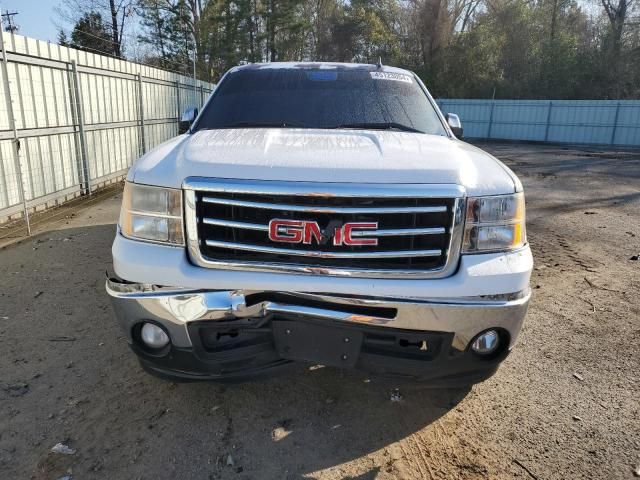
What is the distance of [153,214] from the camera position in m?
2.36

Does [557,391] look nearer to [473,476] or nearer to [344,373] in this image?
[473,476]

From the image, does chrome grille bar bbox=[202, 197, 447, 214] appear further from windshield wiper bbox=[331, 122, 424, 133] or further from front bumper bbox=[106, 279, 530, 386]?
windshield wiper bbox=[331, 122, 424, 133]

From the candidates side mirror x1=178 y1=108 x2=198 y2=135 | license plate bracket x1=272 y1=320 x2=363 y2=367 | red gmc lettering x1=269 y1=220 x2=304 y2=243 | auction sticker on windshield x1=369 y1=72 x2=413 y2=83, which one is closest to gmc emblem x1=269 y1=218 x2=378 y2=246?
red gmc lettering x1=269 y1=220 x2=304 y2=243

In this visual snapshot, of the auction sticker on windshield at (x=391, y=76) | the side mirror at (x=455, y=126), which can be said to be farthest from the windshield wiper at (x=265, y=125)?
the side mirror at (x=455, y=126)

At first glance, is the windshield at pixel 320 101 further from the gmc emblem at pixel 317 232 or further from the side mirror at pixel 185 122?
the gmc emblem at pixel 317 232

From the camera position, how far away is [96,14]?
28.1 metres

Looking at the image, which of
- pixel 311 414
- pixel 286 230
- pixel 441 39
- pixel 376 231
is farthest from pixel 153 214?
pixel 441 39

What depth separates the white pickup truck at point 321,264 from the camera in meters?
2.19

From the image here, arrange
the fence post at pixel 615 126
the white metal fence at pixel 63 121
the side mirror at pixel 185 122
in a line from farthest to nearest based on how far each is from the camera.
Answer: the fence post at pixel 615 126 → the white metal fence at pixel 63 121 → the side mirror at pixel 185 122

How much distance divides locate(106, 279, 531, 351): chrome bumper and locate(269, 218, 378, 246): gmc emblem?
0.26 m

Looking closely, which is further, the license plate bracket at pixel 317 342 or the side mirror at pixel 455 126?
the side mirror at pixel 455 126

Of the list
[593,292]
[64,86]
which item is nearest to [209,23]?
[64,86]

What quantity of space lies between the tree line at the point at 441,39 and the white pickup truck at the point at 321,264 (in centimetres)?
2792

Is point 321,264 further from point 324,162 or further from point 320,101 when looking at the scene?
point 320,101
